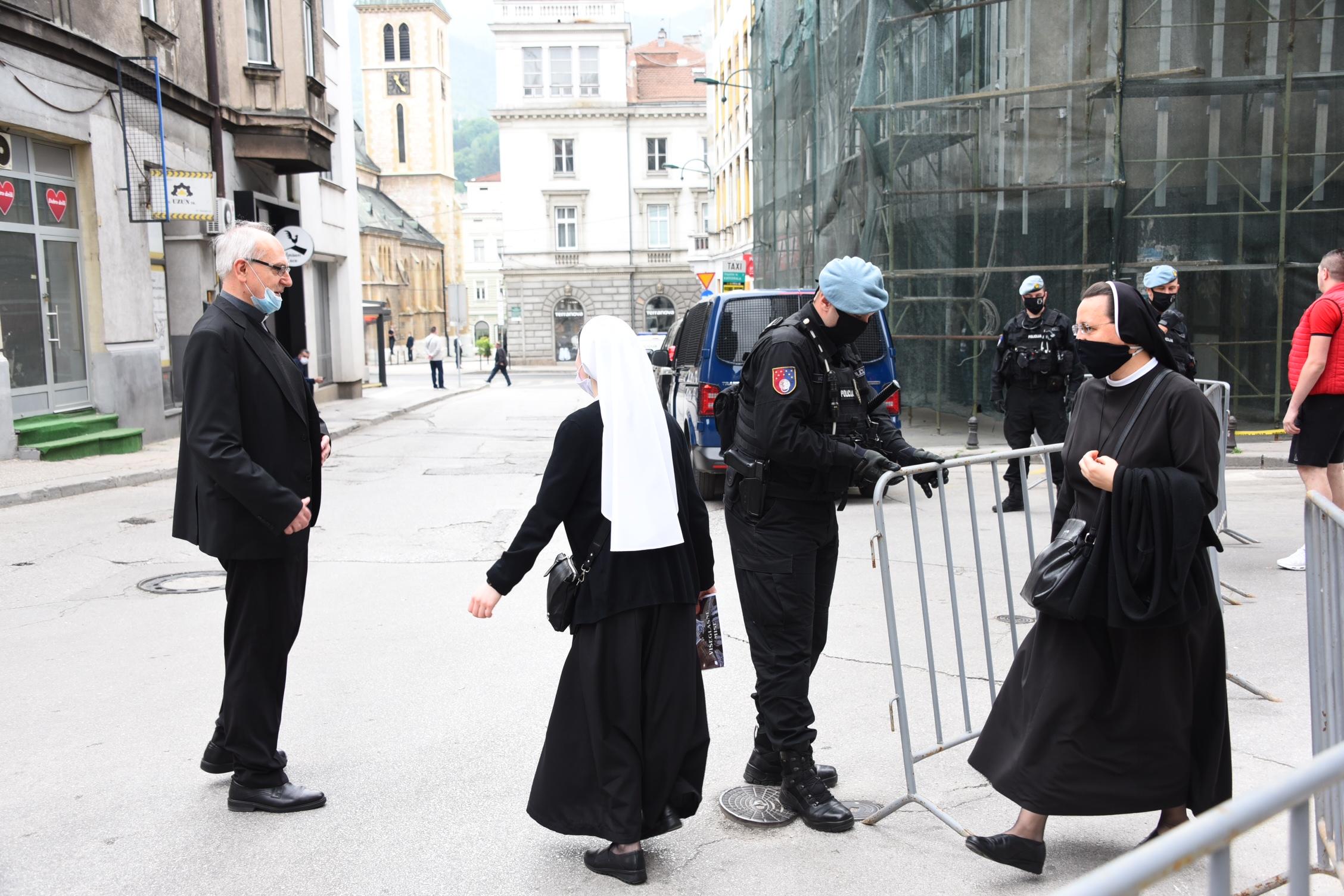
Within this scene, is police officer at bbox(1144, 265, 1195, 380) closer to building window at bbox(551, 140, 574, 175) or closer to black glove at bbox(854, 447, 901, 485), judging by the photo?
black glove at bbox(854, 447, 901, 485)

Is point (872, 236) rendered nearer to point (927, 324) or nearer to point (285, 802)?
point (927, 324)

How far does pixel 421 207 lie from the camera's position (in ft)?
304

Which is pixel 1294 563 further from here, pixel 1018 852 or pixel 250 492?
pixel 250 492

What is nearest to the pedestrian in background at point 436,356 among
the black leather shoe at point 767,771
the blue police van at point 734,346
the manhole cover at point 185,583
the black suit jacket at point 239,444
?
the blue police van at point 734,346

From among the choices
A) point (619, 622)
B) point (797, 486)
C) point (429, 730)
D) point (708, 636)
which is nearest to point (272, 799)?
point (429, 730)

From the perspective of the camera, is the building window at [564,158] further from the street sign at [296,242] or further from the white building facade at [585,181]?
the street sign at [296,242]

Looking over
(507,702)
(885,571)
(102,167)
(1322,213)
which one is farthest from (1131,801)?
(102,167)

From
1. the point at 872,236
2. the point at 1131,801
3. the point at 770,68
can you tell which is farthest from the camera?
the point at 770,68

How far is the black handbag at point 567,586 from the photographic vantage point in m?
3.62

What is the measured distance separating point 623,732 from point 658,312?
58948mm

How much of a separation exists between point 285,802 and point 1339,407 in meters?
6.19

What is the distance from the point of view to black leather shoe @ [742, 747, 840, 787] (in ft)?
13.9

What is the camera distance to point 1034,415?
9656 millimetres

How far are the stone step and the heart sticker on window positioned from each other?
286 cm
